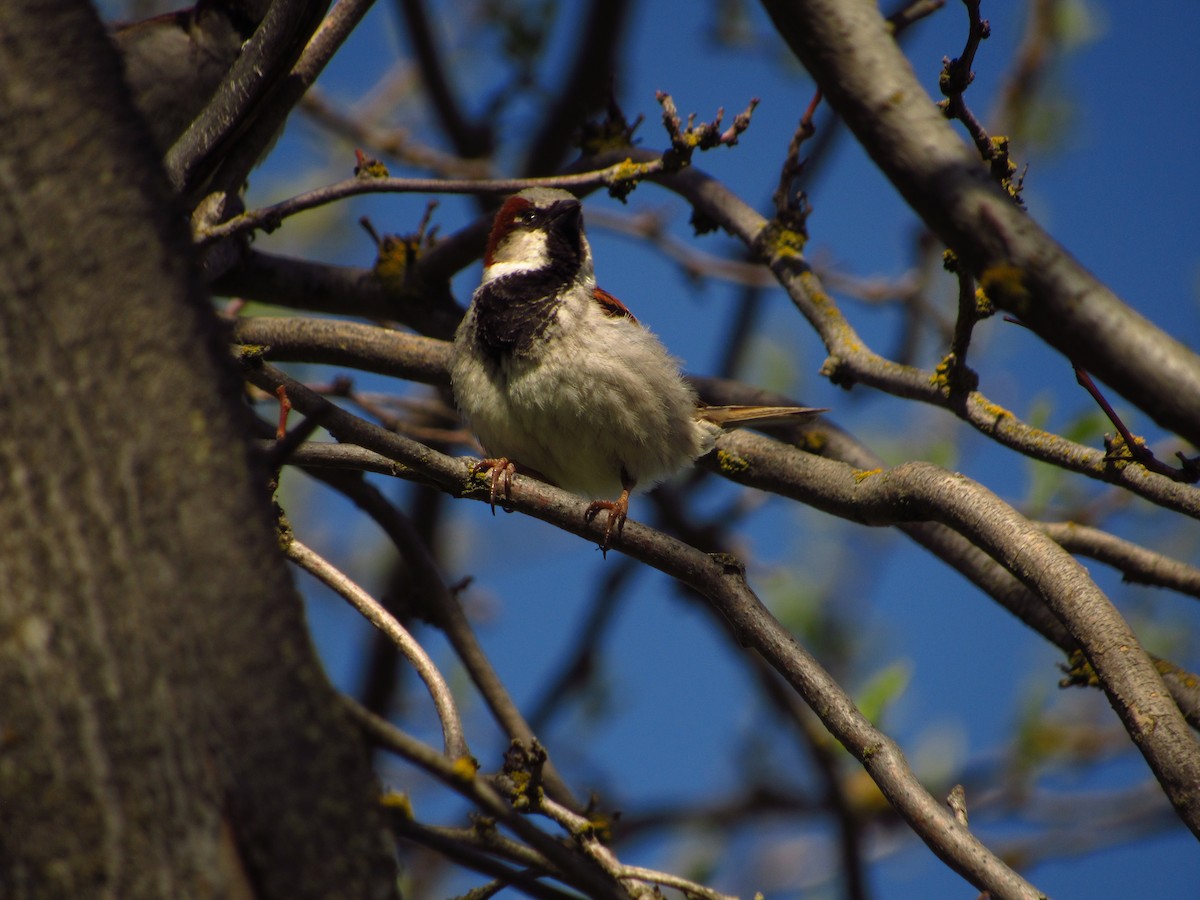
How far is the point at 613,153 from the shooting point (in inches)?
142

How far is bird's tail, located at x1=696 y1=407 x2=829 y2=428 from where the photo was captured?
3592mm

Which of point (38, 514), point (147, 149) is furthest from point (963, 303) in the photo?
point (38, 514)

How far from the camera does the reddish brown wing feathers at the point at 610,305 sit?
12.3ft

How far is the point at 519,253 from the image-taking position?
12.7ft

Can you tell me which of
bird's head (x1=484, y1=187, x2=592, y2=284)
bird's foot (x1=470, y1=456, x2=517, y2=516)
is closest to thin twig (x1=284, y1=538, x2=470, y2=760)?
bird's foot (x1=470, y1=456, x2=517, y2=516)

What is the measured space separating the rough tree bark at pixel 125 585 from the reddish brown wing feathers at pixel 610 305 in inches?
97.7

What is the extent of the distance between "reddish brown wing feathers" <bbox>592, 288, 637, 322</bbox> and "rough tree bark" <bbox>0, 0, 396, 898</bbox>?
2.48 metres

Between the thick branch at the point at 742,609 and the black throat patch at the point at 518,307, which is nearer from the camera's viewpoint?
the thick branch at the point at 742,609

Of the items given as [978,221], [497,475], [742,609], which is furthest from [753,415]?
[978,221]

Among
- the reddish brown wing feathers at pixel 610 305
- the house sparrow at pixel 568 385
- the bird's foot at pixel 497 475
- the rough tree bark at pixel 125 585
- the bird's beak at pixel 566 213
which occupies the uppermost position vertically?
the bird's beak at pixel 566 213

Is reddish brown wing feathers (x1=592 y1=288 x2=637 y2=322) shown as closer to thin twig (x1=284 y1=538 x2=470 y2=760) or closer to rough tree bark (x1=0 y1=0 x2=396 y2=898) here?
thin twig (x1=284 y1=538 x2=470 y2=760)

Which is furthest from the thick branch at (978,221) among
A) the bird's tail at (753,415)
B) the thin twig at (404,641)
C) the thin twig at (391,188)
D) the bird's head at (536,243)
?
the bird's head at (536,243)

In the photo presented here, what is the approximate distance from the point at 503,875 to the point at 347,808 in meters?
0.48

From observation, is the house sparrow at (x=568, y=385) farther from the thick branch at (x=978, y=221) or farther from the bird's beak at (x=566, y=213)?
the thick branch at (x=978, y=221)
